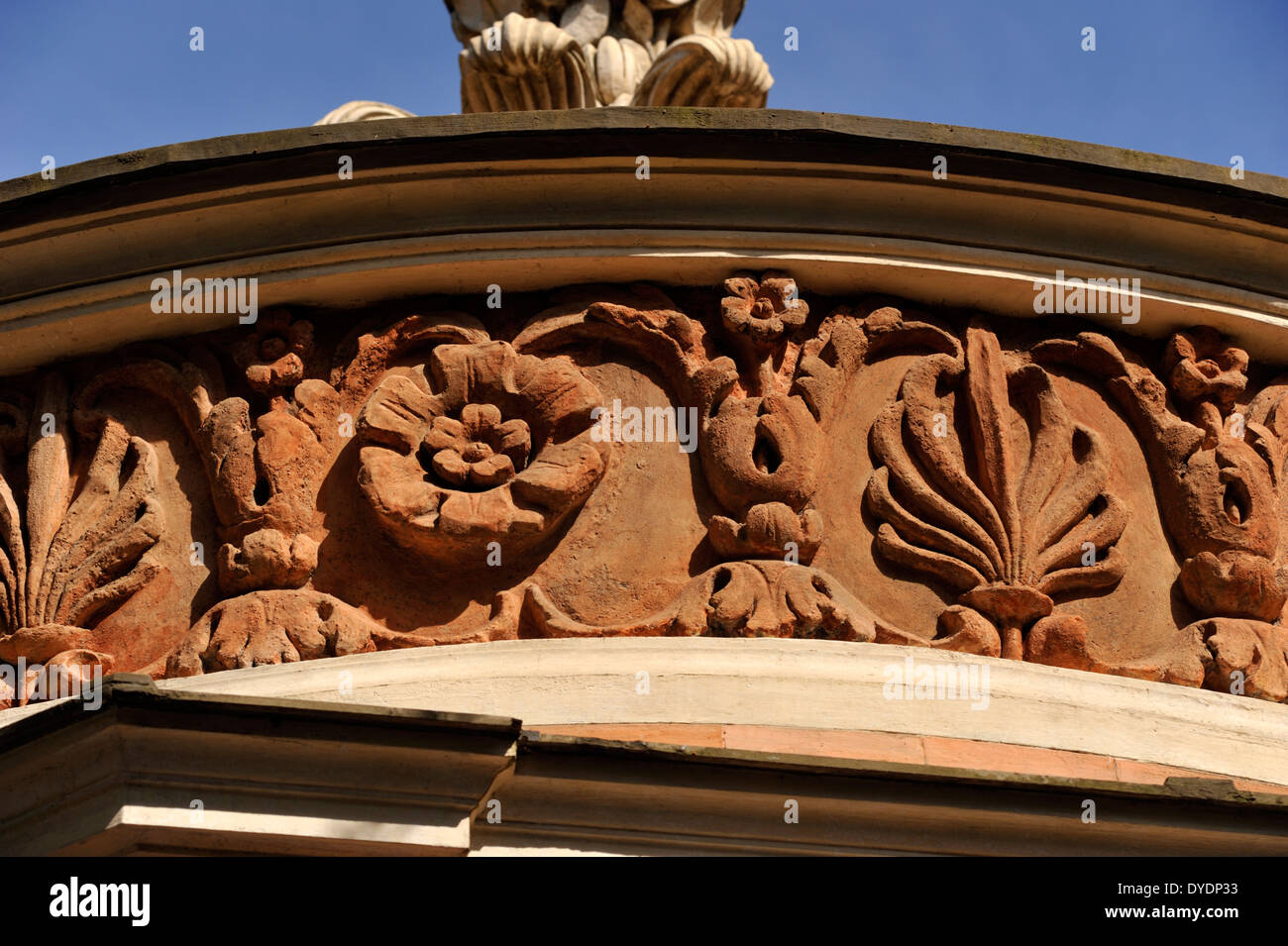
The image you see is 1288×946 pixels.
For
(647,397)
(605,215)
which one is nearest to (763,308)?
(647,397)

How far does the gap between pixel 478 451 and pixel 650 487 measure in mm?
439

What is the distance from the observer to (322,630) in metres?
4.68

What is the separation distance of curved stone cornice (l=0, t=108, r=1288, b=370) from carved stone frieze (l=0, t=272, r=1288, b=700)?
0.10 meters

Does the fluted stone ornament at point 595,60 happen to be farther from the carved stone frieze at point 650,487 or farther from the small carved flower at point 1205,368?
the small carved flower at point 1205,368

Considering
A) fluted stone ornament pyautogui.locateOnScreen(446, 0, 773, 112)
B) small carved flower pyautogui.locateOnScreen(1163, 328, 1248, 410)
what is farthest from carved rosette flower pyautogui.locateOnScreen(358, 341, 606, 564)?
fluted stone ornament pyautogui.locateOnScreen(446, 0, 773, 112)

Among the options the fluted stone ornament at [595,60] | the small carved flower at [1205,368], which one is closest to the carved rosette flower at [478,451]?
the small carved flower at [1205,368]

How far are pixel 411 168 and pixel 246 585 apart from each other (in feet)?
3.74

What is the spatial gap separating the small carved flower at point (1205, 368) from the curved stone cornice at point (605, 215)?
0.07 m

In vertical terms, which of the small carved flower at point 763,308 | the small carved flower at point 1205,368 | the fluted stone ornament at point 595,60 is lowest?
the small carved flower at point 1205,368

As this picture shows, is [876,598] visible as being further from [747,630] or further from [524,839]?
[524,839]

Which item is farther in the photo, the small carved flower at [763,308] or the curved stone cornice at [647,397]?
the small carved flower at [763,308]

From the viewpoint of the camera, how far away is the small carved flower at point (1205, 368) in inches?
203

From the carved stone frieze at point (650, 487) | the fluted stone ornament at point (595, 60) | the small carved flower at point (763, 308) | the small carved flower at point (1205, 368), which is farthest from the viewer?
the fluted stone ornament at point (595, 60)
